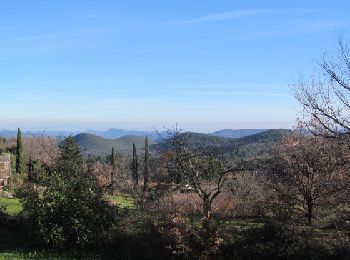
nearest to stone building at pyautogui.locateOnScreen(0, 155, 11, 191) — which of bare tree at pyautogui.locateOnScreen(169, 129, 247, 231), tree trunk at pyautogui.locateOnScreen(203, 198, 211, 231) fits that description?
bare tree at pyautogui.locateOnScreen(169, 129, 247, 231)

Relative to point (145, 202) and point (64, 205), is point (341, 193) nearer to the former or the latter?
point (145, 202)

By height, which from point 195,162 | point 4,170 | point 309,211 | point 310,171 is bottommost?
point 4,170

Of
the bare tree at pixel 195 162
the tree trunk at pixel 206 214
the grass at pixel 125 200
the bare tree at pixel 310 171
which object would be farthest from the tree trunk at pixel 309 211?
the grass at pixel 125 200

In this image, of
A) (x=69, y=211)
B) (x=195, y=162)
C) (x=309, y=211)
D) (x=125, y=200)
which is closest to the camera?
(x=195, y=162)

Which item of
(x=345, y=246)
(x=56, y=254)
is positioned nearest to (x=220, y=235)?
(x=345, y=246)

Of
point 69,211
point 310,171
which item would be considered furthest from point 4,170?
point 310,171

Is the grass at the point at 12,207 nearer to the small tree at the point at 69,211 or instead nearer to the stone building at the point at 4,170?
the small tree at the point at 69,211

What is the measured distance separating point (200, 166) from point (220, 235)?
3309mm

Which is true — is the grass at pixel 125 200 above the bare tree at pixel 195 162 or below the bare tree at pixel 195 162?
below

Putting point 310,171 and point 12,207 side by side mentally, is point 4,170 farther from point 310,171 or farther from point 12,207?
point 310,171

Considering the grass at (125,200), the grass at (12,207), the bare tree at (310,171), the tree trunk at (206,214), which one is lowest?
the grass at (12,207)

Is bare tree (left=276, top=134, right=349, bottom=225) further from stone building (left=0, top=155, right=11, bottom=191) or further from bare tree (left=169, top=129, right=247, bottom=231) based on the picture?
stone building (left=0, top=155, right=11, bottom=191)

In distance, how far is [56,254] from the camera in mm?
18953

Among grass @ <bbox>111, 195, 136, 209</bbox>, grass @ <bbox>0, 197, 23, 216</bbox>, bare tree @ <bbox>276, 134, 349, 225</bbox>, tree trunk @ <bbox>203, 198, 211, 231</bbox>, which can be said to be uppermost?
bare tree @ <bbox>276, 134, 349, 225</bbox>
